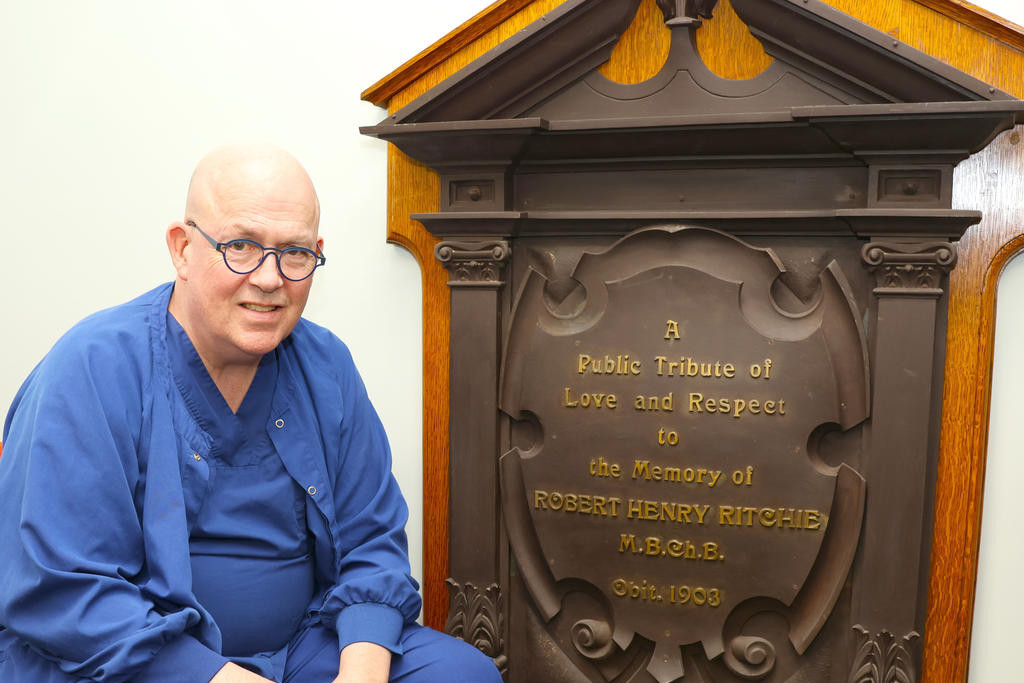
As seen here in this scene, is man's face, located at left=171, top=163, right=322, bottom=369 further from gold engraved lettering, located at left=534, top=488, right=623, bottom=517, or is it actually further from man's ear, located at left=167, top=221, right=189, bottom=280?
gold engraved lettering, located at left=534, top=488, right=623, bottom=517

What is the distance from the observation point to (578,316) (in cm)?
201

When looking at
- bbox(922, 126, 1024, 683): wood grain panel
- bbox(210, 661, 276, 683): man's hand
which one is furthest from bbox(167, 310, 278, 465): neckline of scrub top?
bbox(922, 126, 1024, 683): wood grain panel

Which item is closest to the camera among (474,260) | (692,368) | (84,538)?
(84,538)

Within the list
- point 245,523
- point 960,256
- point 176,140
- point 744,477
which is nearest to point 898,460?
point 744,477

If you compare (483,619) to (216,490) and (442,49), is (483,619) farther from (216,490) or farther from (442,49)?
(442,49)

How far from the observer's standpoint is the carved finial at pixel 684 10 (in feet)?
6.07

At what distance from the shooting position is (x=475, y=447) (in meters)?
2.08

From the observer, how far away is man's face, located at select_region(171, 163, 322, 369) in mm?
1441

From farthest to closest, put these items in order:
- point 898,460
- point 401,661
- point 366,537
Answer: point 898,460 < point 366,537 < point 401,661

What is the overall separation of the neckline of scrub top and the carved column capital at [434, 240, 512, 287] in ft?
2.08

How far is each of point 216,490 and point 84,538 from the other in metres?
0.23

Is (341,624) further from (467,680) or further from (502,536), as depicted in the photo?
(502,536)

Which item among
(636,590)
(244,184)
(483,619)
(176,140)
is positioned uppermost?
(176,140)

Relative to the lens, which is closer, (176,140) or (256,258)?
(256,258)
